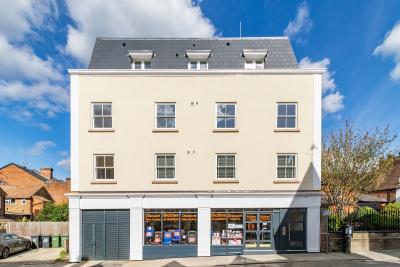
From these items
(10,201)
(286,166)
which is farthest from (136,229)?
(10,201)

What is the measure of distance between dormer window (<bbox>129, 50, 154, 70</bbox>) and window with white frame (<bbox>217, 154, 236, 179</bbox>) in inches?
295

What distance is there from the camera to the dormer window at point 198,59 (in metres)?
18.0

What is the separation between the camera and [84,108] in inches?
656

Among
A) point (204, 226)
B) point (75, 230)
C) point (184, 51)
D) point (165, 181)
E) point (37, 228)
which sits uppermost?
point (184, 51)

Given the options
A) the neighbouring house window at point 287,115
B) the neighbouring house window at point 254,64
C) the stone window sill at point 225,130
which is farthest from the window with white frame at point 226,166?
the neighbouring house window at point 254,64

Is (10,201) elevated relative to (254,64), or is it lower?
lower

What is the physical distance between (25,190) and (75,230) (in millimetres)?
25984

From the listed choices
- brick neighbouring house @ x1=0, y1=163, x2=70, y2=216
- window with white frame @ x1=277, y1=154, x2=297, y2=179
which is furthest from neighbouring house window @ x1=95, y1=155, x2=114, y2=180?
brick neighbouring house @ x1=0, y1=163, x2=70, y2=216

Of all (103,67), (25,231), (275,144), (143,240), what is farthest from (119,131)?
(25,231)

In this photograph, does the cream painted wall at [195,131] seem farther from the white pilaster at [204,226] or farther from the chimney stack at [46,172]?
the chimney stack at [46,172]

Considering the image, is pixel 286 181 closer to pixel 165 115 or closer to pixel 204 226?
pixel 204 226

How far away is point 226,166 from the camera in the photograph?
54.1 ft

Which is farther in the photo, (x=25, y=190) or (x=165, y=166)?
(x=25, y=190)

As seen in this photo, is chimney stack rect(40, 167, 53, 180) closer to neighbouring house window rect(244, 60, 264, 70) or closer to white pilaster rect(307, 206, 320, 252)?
neighbouring house window rect(244, 60, 264, 70)
